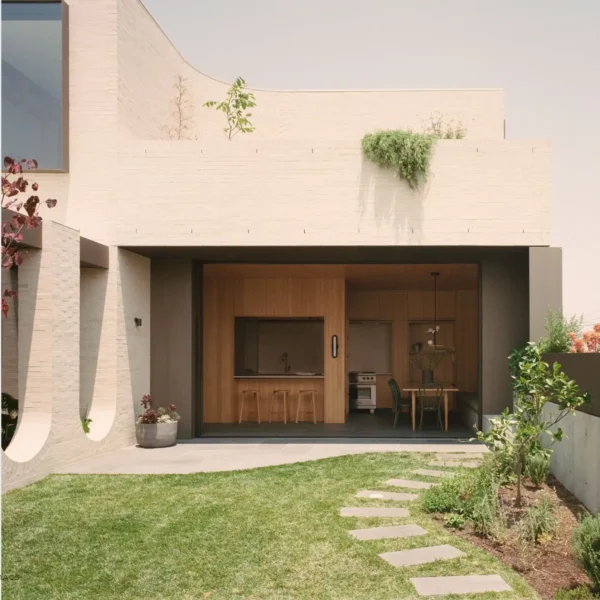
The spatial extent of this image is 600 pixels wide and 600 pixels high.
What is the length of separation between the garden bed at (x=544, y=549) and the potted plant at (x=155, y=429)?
17.6ft

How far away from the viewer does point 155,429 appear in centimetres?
1011

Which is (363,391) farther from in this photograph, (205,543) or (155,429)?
(205,543)

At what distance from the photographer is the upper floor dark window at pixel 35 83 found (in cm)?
926

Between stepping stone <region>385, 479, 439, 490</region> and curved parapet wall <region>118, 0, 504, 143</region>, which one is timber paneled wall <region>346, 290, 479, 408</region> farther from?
stepping stone <region>385, 479, 439, 490</region>

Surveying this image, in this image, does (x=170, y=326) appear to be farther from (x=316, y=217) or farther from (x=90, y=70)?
(x=90, y=70)

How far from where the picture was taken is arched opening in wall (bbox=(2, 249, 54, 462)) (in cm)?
778

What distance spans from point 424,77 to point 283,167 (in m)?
7.11

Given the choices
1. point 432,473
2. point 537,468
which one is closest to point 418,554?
point 537,468

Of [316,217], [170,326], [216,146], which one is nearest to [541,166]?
[316,217]

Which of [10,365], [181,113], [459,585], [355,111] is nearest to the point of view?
[459,585]

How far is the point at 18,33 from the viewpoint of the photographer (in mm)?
9328

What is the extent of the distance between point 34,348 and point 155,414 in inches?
110

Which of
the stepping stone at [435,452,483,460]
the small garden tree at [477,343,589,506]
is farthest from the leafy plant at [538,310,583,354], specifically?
the small garden tree at [477,343,589,506]

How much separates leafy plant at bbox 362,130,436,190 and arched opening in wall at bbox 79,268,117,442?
4.15 metres
